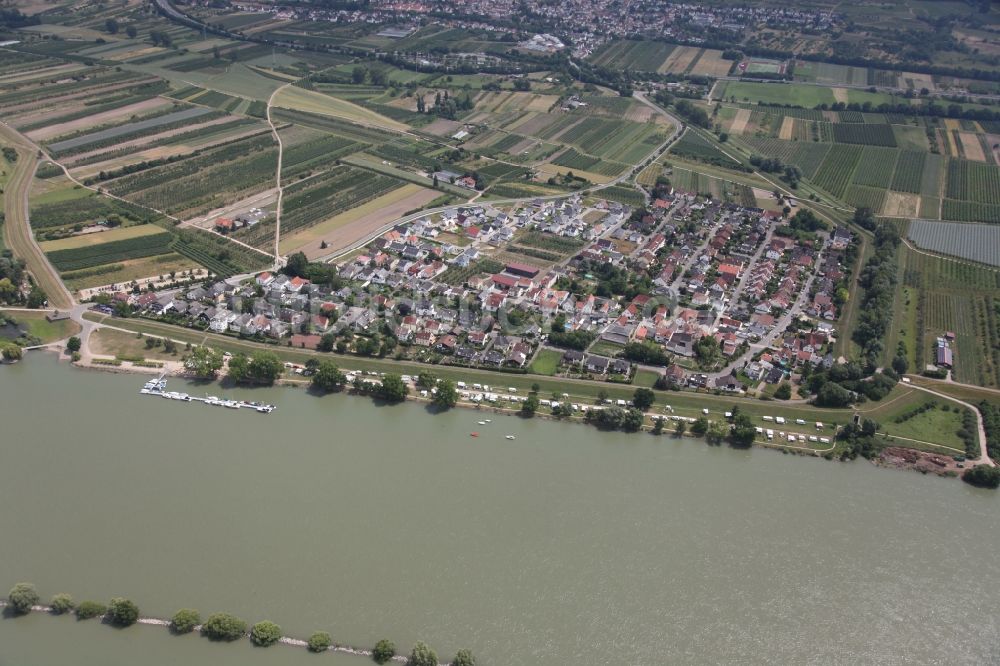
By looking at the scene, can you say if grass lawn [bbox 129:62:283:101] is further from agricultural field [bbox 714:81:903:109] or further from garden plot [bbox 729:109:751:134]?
agricultural field [bbox 714:81:903:109]

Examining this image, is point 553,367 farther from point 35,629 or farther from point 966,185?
point 966,185

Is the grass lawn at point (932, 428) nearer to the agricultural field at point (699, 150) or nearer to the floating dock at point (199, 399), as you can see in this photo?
the floating dock at point (199, 399)

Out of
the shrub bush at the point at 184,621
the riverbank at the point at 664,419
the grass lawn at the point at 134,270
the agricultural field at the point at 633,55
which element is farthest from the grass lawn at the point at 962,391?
the agricultural field at the point at 633,55

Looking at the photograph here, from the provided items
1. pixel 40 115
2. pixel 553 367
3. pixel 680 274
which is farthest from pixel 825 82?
pixel 40 115

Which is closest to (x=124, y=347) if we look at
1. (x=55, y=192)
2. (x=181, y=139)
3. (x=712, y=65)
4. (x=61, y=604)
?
(x=61, y=604)

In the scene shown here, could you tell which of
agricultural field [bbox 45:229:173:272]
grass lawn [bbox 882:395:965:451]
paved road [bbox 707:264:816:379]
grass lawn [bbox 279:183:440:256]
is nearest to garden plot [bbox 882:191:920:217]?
paved road [bbox 707:264:816:379]
